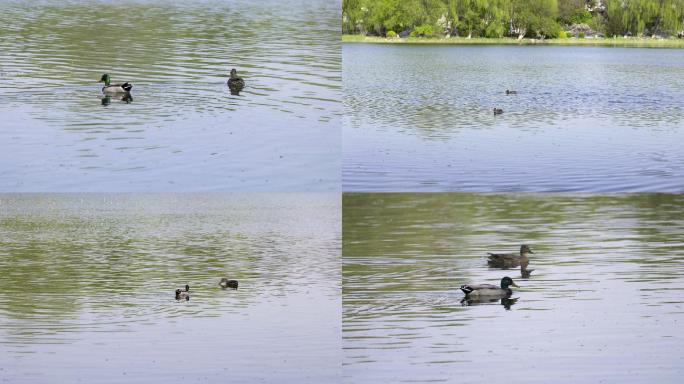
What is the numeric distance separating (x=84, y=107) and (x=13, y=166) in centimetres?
338

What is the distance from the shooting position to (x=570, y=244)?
13672 millimetres

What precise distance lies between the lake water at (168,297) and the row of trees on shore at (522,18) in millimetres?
15858

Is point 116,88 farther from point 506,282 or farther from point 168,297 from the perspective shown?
point 506,282

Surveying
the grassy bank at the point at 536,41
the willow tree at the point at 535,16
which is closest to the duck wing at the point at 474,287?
the grassy bank at the point at 536,41

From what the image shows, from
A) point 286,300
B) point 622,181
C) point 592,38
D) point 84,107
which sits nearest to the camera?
point 286,300

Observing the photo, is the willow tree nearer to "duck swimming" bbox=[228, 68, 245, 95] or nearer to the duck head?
"duck swimming" bbox=[228, 68, 245, 95]

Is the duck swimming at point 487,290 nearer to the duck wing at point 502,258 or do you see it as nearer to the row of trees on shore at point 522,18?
the duck wing at point 502,258

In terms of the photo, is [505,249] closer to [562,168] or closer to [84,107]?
[562,168]

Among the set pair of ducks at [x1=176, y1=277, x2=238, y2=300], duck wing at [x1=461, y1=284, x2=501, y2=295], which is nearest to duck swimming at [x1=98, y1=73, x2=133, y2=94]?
pair of ducks at [x1=176, y1=277, x2=238, y2=300]

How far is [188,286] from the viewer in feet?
39.6

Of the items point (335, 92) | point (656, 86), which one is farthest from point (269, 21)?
point (335, 92)

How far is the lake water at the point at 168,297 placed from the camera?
8.90m

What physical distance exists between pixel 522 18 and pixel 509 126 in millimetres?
20728

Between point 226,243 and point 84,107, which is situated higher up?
point 84,107
